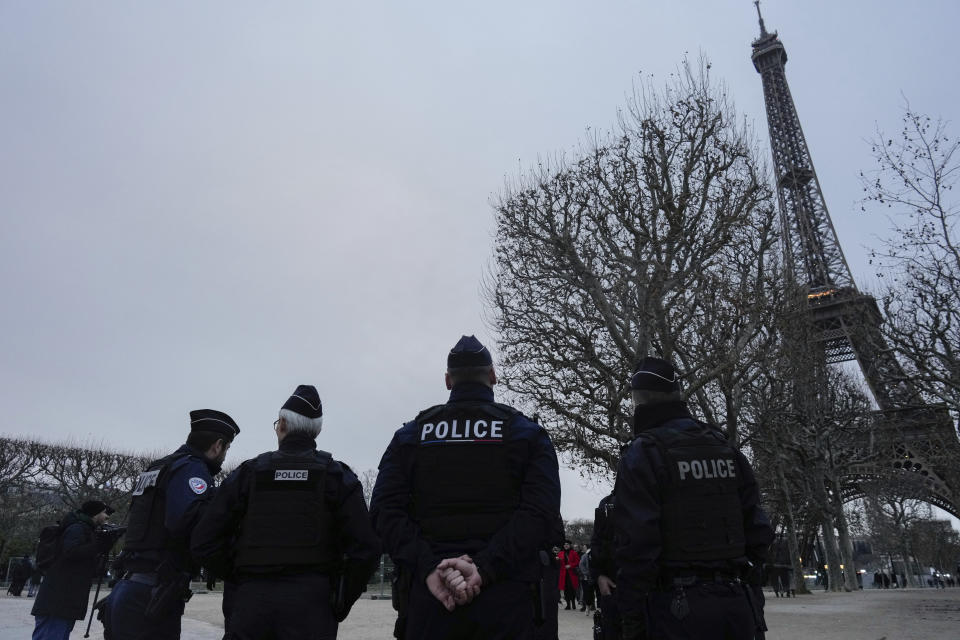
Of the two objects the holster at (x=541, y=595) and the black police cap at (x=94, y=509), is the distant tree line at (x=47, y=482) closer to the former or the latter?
the black police cap at (x=94, y=509)

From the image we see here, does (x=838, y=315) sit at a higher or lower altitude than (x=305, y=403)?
higher

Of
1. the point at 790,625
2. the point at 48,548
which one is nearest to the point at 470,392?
the point at 48,548

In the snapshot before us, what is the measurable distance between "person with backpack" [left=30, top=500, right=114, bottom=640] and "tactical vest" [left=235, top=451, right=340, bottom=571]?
12.3 ft

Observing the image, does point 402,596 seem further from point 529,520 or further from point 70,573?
point 70,573

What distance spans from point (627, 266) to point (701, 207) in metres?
2.07

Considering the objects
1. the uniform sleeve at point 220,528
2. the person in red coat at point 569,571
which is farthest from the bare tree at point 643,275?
the uniform sleeve at point 220,528

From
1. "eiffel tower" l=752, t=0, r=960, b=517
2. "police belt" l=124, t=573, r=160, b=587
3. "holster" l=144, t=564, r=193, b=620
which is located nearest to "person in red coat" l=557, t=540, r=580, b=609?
"eiffel tower" l=752, t=0, r=960, b=517

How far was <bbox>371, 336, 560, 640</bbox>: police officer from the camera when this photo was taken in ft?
8.98

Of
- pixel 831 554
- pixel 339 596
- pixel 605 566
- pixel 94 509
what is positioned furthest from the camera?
pixel 831 554

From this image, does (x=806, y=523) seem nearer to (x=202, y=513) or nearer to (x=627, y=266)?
(x=627, y=266)

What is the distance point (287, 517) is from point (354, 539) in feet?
1.26

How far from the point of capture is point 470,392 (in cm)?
329

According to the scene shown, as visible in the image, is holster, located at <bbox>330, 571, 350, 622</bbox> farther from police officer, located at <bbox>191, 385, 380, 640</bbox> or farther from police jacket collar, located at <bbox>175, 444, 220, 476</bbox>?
police jacket collar, located at <bbox>175, 444, 220, 476</bbox>

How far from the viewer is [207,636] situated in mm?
9203
